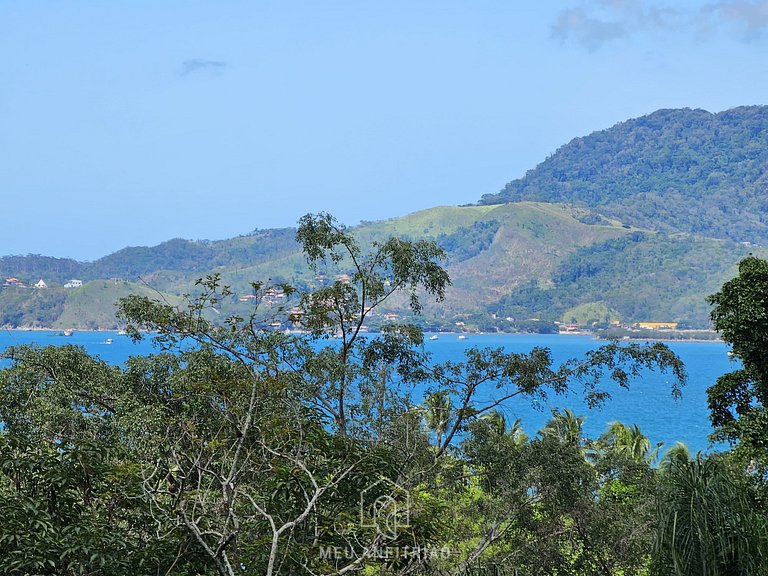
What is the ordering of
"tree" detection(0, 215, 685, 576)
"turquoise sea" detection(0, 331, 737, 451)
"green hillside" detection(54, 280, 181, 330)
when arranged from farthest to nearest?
"green hillside" detection(54, 280, 181, 330) → "turquoise sea" detection(0, 331, 737, 451) → "tree" detection(0, 215, 685, 576)

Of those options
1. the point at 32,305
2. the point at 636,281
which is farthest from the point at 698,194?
the point at 32,305

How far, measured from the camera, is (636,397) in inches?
3295

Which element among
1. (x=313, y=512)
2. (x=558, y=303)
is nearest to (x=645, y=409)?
(x=558, y=303)

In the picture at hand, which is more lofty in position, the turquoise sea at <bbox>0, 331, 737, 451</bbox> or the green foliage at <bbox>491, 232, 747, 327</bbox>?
the green foliage at <bbox>491, 232, 747, 327</bbox>

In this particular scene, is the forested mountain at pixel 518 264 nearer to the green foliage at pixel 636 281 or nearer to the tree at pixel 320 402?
the green foliage at pixel 636 281

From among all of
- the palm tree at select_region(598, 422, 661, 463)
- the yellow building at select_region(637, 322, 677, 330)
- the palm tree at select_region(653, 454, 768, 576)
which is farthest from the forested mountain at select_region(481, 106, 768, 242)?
the palm tree at select_region(653, 454, 768, 576)

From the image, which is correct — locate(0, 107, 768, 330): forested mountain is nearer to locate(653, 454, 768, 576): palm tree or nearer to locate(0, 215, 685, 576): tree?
locate(0, 215, 685, 576): tree

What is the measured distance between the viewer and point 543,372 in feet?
40.1

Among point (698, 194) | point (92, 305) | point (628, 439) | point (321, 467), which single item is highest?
point (698, 194)

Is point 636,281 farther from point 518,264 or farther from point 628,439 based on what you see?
point 628,439

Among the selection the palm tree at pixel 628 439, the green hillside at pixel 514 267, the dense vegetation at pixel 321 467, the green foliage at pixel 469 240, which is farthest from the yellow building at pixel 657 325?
the dense vegetation at pixel 321 467

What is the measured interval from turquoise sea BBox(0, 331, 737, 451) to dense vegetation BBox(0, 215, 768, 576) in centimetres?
2613

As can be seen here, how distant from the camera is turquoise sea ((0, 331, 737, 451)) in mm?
61188

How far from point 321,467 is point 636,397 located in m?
80.4
